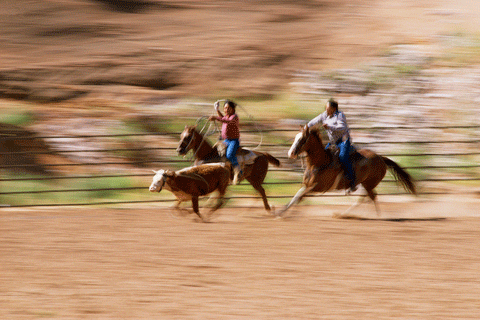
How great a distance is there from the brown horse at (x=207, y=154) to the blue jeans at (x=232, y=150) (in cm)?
13

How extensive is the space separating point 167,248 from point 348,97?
13.7 metres

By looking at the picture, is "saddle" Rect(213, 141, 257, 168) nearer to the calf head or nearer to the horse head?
the horse head

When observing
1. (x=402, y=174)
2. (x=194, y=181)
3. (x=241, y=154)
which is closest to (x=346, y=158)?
(x=402, y=174)

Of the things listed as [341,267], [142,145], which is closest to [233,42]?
[142,145]

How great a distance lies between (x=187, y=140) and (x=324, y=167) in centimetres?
218

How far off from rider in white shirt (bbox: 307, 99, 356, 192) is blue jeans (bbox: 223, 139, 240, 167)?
1191 mm

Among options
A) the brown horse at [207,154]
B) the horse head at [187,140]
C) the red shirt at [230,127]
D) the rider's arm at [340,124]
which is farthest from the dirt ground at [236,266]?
the rider's arm at [340,124]

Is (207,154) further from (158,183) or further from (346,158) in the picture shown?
(346,158)

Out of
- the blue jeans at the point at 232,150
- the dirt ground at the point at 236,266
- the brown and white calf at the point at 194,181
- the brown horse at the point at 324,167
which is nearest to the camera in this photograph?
the dirt ground at the point at 236,266

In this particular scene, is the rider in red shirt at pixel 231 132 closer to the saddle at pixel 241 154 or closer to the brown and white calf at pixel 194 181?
the saddle at pixel 241 154

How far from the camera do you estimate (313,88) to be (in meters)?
21.3

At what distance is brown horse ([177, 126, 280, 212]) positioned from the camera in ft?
30.1

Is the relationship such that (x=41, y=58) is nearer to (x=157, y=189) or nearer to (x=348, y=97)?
(x=348, y=97)

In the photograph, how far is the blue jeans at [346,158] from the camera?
946 centimetres
